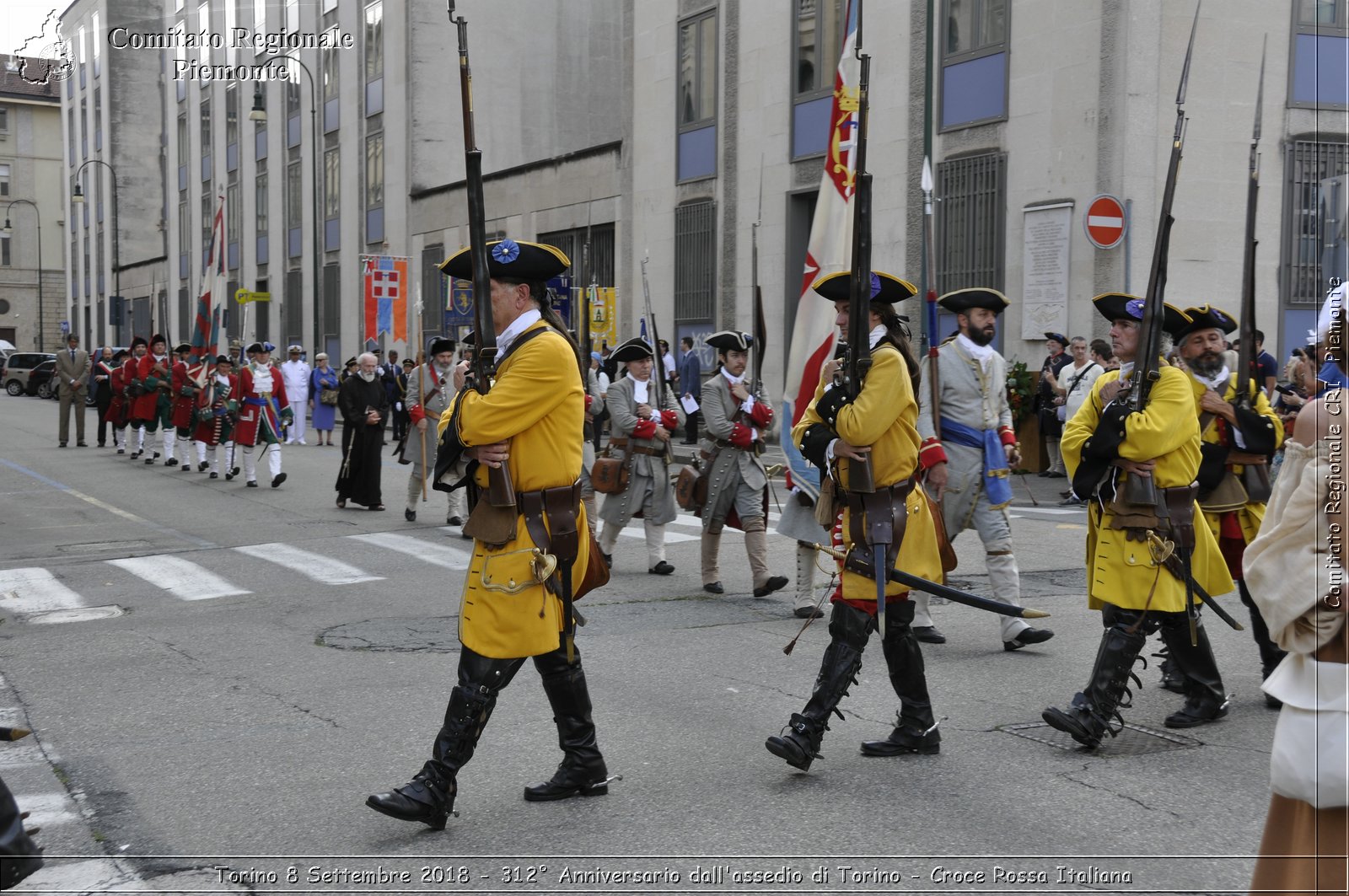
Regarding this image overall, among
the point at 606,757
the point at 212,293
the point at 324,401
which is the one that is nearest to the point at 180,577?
the point at 606,757

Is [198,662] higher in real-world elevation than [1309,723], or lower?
lower

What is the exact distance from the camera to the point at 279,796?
5.07 metres

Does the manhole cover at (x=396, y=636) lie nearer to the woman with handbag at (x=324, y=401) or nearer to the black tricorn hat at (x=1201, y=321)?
the black tricorn hat at (x=1201, y=321)

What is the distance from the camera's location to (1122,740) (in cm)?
579

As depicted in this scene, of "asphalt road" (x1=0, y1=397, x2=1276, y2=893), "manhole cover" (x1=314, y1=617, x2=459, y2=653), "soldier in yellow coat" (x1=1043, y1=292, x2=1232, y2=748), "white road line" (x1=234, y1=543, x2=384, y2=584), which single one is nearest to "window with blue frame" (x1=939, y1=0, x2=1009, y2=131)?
"asphalt road" (x1=0, y1=397, x2=1276, y2=893)

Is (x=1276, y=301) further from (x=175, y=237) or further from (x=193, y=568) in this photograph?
(x=175, y=237)

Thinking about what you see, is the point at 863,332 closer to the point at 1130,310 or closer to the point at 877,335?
the point at 877,335

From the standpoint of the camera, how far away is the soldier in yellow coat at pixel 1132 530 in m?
5.48

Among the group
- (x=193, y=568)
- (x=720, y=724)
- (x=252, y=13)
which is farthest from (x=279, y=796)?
(x=252, y=13)

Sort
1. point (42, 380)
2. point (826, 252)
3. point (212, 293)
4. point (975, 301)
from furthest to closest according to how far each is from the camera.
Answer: point (42, 380) → point (212, 293) → point (826, 252) → point (975, 301)

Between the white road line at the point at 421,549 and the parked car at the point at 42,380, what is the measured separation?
40858 mm

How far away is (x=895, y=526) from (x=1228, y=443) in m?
2.09

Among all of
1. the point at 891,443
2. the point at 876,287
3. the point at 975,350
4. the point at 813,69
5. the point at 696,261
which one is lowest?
the point at 891,443

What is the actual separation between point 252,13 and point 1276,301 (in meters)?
40.2
